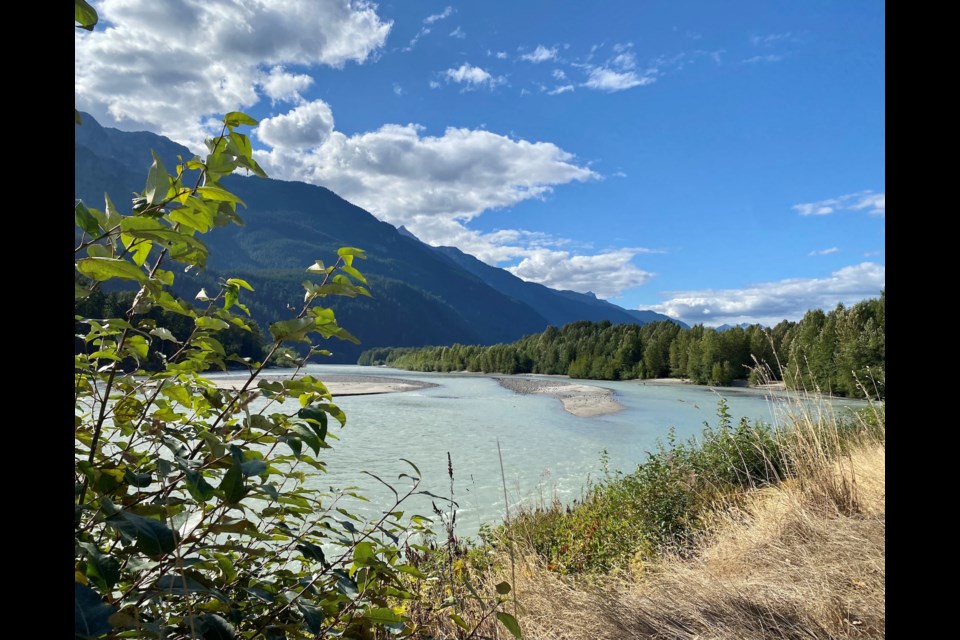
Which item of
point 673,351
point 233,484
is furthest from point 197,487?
point 673,351

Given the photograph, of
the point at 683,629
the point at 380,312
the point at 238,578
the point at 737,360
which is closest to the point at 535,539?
the point at 683,629

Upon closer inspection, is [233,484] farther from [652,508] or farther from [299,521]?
[652,508]

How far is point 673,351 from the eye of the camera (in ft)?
169

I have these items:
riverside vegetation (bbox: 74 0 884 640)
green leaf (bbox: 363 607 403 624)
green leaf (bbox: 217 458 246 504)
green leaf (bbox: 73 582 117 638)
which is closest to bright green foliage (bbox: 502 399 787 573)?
riverside vegetation (bbox: 74 0 884 640)

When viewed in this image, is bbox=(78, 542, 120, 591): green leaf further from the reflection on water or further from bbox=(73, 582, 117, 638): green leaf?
the reflection on water

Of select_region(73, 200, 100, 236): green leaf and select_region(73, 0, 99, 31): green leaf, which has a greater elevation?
select_region(73, 0, 99, 31): green leaf

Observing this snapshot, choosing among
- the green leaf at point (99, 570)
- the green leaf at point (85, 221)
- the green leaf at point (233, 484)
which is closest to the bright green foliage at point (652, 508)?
the green leaf at point (233, 484)

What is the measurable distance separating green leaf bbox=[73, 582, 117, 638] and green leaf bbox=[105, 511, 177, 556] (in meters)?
0.10

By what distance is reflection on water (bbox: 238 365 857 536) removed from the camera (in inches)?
349

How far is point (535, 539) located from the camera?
5520 millimetres

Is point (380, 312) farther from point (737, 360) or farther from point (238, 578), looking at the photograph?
point (238, 578)
